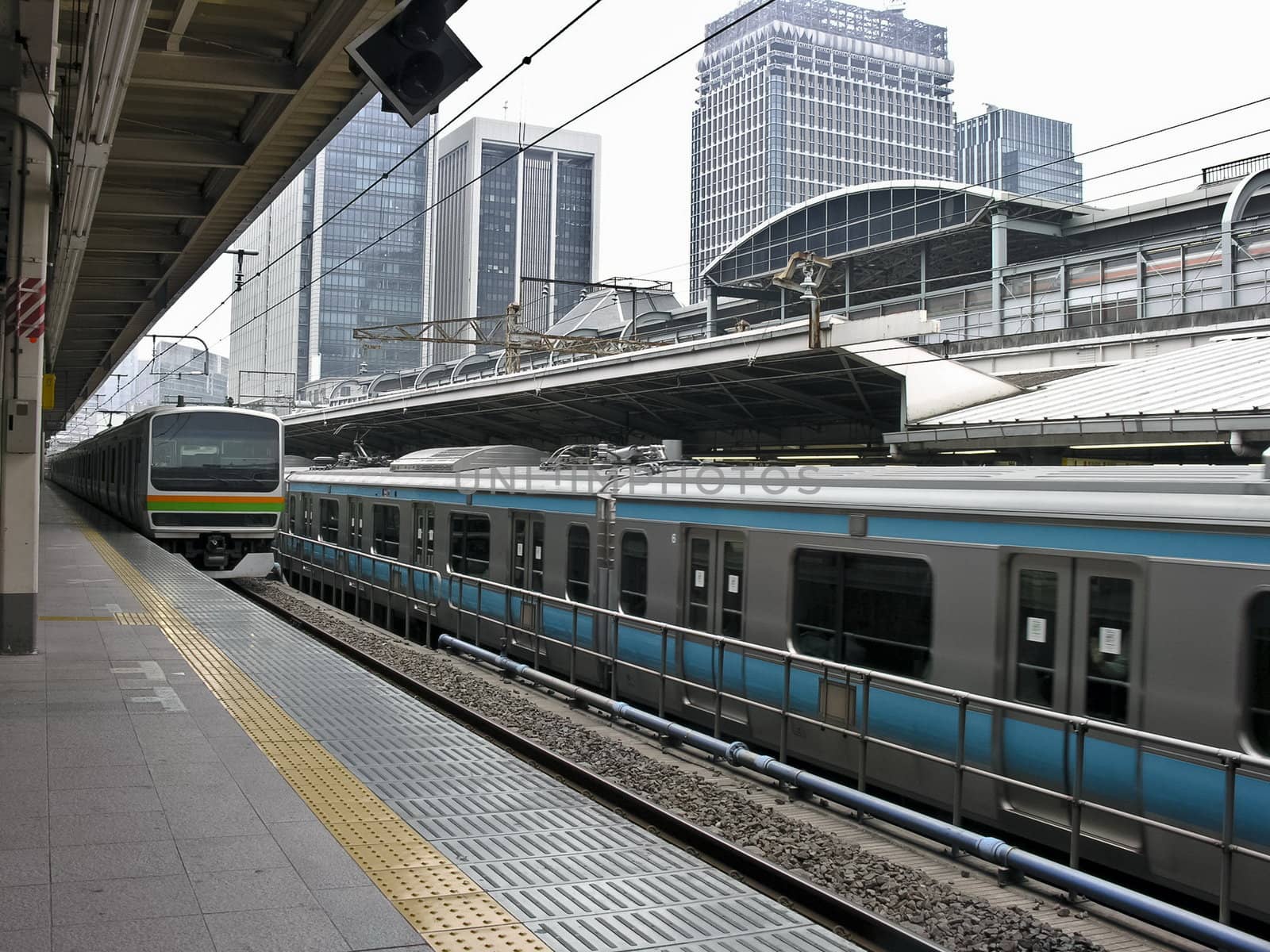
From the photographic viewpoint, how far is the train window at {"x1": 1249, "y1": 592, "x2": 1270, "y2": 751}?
17.4 ft

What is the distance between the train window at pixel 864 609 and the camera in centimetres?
725

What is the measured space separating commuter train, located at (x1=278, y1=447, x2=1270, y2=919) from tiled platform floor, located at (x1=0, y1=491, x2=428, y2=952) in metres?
3.49

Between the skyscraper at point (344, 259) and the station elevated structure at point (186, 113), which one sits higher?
the skyscraper at point (344, 259)

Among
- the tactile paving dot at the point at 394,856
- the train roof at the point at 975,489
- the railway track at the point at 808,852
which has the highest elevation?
the train roof at the point at 975,489

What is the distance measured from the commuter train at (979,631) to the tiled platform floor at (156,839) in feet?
11.5

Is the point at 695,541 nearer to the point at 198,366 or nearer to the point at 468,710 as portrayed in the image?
the point at 468,710

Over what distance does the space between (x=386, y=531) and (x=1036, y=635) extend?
13.4 m

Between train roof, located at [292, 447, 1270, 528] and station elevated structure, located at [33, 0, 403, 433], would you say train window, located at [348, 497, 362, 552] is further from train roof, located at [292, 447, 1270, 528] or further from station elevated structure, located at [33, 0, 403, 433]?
train roof, located at [292, 447, 1270, 528]

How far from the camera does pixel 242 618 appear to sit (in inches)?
476

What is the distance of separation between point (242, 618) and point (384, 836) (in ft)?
24.9

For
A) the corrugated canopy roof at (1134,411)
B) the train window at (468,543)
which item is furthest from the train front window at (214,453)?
the corrugated canopy roof at (1134,411)

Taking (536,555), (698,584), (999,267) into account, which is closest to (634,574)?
(698,584)

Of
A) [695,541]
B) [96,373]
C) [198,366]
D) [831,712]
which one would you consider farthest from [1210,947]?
[198,366]

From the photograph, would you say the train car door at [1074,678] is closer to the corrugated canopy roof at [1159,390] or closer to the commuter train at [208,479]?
the corrugated canopy roof at [1159,390]
